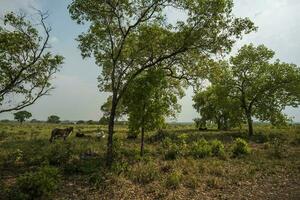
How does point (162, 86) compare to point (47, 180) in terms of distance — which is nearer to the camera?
point (47, 180)

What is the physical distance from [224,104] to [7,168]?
1324 inches

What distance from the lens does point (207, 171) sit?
17.9m

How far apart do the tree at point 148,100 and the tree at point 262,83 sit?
21354 mm

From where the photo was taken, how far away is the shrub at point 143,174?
15.9 meters

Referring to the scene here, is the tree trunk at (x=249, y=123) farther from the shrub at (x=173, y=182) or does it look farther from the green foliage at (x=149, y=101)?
the shrub at (x=173, y=182)

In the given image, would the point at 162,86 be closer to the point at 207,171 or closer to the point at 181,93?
the point at 181,93

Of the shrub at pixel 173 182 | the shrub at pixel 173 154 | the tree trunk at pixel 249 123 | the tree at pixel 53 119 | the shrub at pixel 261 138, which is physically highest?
the tree at pixel 53 119

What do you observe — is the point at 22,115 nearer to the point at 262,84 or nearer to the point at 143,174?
the point at 262,84

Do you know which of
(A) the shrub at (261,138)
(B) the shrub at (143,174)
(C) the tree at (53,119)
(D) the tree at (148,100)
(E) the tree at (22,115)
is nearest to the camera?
(B) the shrub at (143,174)

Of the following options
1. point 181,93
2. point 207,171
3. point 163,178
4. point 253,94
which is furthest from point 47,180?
point 253,94

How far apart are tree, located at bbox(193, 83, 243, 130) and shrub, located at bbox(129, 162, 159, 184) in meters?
29.3

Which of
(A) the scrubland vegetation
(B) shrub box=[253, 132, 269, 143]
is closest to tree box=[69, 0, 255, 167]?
(A) the scrubland vegetation

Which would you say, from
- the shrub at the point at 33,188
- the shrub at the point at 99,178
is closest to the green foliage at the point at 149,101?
the shrub at the point at 99,178

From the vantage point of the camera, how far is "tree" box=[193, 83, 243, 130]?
44906 millimetres
